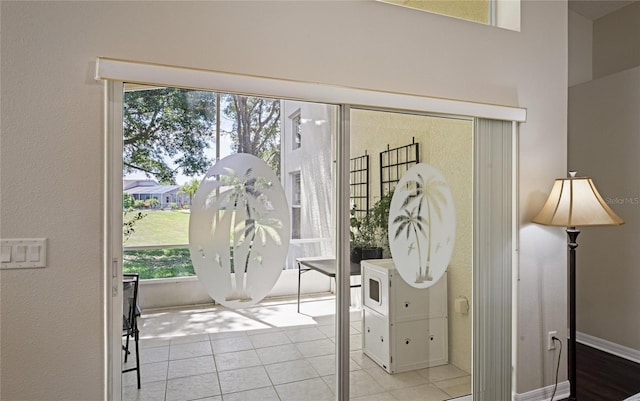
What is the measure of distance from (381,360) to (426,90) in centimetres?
162

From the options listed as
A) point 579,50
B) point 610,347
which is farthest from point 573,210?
point 579,50

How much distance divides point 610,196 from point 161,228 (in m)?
3.68

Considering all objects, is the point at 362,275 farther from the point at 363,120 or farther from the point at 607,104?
the point at 607,104

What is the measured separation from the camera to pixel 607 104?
Result: 11.2 feet

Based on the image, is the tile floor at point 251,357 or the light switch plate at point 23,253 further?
the tile floor at point 251,357

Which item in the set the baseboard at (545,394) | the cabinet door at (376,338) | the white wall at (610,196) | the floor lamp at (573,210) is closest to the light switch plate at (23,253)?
the cabinet door at (376,338)

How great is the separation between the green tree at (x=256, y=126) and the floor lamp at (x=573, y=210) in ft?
5.80

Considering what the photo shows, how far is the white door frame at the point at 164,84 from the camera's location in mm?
1673

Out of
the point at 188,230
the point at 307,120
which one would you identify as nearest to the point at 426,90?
the point at 307,120

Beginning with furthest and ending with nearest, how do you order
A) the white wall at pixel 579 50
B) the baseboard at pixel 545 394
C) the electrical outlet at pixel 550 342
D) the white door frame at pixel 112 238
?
the white wall at pixel 579 50
the electrical outlet at pixel 550 342
the baseboard at pixel 545 394
the white door frame at pixel 112 238

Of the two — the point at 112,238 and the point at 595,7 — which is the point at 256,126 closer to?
the point at 112,238

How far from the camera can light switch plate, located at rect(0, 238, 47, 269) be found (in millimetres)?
1547

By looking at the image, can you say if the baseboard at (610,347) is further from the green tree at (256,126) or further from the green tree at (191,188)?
the green tree at (191,188)

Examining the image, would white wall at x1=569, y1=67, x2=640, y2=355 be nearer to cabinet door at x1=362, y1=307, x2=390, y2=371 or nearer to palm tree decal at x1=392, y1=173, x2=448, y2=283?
palm tree decal at x1=392, y1=173, x2=448, y2=283
